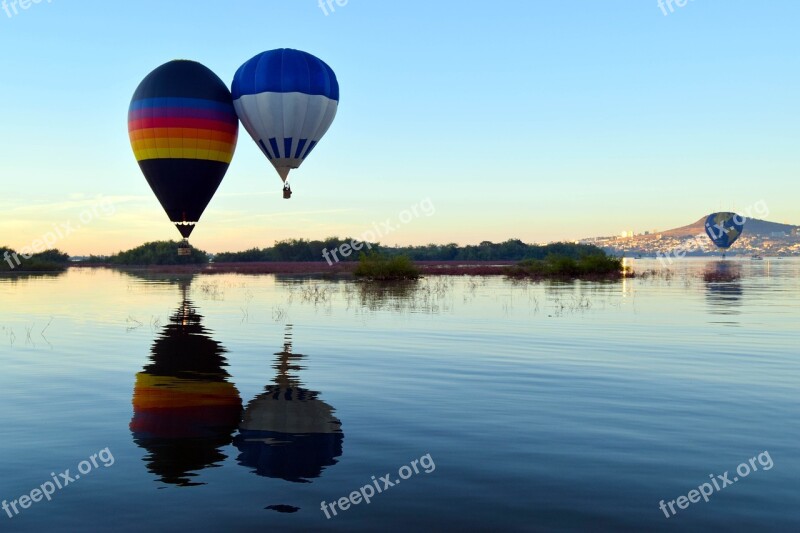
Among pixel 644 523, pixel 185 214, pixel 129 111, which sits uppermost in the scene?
pixel 129 111

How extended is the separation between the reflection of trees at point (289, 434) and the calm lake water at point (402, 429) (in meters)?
0.04

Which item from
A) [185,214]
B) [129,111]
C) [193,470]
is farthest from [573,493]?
[129,111]

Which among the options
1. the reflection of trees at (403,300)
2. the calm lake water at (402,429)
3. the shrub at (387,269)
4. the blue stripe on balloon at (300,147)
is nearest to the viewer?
the calm lake water at (402,429)

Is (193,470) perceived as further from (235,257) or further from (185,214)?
(235,257)

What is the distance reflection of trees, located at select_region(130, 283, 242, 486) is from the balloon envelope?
60.1 ft

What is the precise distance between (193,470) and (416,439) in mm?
2929

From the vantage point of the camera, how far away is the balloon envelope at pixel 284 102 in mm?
35250

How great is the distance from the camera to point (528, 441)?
30.9 feet

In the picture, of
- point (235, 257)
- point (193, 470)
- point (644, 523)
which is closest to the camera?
point (644, 523)

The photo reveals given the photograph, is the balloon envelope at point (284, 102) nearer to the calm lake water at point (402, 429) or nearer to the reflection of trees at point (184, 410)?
the calm lake water at point (402, 429)

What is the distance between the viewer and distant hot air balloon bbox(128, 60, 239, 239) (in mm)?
34594

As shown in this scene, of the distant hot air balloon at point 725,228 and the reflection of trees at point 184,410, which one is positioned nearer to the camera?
the reflection of trees at point 184,410

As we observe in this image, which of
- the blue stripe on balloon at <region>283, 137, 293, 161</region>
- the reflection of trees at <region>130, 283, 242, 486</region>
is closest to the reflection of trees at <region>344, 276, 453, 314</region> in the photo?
the blue stripe on balloon at <region>283, 137, 293, 161</region>

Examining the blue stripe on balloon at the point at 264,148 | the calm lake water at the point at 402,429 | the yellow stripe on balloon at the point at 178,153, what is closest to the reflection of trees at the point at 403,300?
the blue stripe on balloon at the point at 264,148
